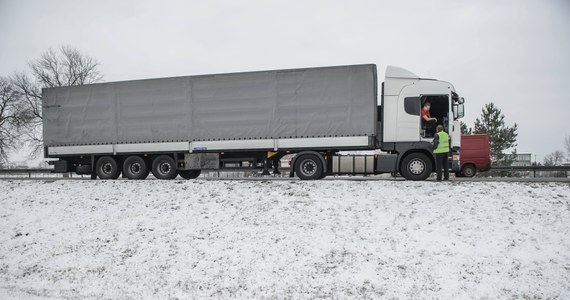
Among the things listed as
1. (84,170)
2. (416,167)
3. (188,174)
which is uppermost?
(416,167)

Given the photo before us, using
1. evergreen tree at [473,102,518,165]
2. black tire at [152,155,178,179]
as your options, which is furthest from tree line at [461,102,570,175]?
black tire at [152,155,178,179]

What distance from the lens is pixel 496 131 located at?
37500 millimetres

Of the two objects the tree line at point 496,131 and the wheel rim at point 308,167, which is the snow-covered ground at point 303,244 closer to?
the wheel rim at point 308,167

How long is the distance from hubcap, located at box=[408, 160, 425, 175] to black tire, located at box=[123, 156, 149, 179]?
9245mm

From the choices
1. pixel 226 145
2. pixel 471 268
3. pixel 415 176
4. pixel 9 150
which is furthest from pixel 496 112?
pixel 9 150

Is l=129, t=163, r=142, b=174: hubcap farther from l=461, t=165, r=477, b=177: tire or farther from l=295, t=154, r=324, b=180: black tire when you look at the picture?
l=461, t=165, r=477, b=177: tire

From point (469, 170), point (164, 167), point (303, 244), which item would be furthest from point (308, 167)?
point (469, 170)

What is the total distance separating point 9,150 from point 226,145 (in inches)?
1105

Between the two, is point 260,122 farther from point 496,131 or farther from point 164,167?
point 496,131

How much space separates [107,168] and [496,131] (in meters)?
34.5

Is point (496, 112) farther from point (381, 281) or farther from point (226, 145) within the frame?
point (381, 281)

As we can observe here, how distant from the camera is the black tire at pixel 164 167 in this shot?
1443cm

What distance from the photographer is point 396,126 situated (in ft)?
41.4

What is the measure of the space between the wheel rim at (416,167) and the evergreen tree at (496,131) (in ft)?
86.1
